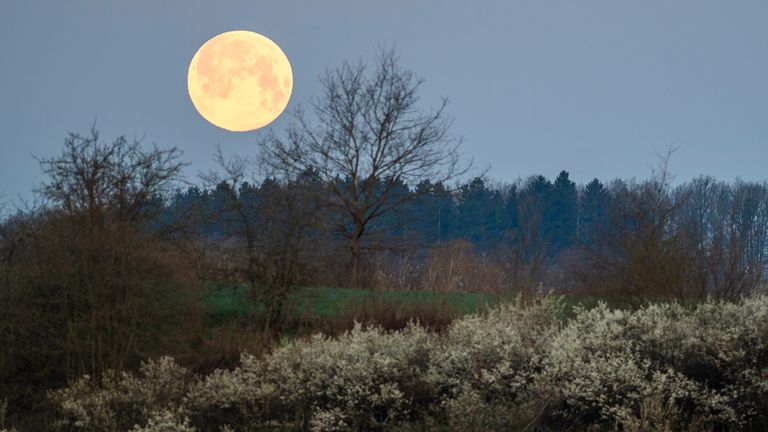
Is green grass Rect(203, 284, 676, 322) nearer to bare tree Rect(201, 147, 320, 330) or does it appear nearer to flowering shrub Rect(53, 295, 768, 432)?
bare tree Rect(201, 147, 320, 330)

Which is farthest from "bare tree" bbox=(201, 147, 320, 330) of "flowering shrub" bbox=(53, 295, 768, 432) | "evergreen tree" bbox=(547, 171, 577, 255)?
"evergreen tree" bbox=(547, 171, 577, 255)

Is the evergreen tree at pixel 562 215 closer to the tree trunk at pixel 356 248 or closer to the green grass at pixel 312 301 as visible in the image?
the tree trunk at pixel 356 248

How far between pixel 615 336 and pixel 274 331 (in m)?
7.85

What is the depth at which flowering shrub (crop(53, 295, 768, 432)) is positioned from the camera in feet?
23.2

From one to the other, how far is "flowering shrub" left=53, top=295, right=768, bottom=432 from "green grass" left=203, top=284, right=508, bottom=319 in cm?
530

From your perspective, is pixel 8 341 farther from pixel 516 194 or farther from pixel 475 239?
pixel 516 194

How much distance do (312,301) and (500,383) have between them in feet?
25.3

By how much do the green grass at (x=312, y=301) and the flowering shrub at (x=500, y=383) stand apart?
5304 millimetres

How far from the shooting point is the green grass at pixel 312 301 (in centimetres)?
1485

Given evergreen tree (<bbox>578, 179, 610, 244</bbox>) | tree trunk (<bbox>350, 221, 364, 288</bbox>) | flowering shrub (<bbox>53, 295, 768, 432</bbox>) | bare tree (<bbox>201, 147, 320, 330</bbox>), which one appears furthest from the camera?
evergreen tree (<bbox>578, 179, 610, 244</bbox>)

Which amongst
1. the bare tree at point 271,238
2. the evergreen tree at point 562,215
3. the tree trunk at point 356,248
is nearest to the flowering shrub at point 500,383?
the bare tree at point 271,238

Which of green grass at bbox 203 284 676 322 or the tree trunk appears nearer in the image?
green grass at bbox 203 284 676 322

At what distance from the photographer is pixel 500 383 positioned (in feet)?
26.0

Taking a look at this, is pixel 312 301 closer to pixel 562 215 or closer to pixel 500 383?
pixel 500 383
